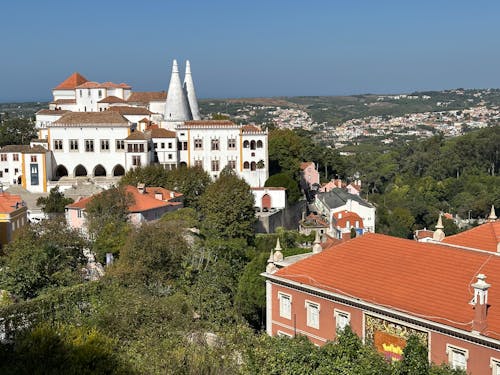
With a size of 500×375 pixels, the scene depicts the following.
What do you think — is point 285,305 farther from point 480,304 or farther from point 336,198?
point 336,198

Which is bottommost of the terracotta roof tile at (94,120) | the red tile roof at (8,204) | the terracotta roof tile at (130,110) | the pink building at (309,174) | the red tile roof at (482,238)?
the pink building at (309,174)

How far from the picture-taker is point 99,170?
169ft

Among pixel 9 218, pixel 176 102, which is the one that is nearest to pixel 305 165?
pixel 176 102

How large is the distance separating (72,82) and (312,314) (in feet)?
169

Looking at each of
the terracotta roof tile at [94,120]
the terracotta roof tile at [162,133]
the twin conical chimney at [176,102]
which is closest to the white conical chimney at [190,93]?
the twin conical chimney at [176,102]

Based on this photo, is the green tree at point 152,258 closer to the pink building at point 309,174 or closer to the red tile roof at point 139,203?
the red tile roof at point 139,203

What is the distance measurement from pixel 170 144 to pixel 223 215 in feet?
41.6

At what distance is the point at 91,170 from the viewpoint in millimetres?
50812

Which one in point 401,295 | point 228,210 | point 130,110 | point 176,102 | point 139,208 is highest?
point 176,102

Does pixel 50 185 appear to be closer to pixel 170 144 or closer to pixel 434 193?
pixel 170 144

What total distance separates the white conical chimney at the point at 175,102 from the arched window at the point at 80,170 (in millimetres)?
7409

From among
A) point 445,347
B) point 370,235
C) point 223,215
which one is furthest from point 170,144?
point 445,347

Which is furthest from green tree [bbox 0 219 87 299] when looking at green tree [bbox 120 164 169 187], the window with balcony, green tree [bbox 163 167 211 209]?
the window with balcony

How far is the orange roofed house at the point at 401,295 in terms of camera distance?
16.2 meters
